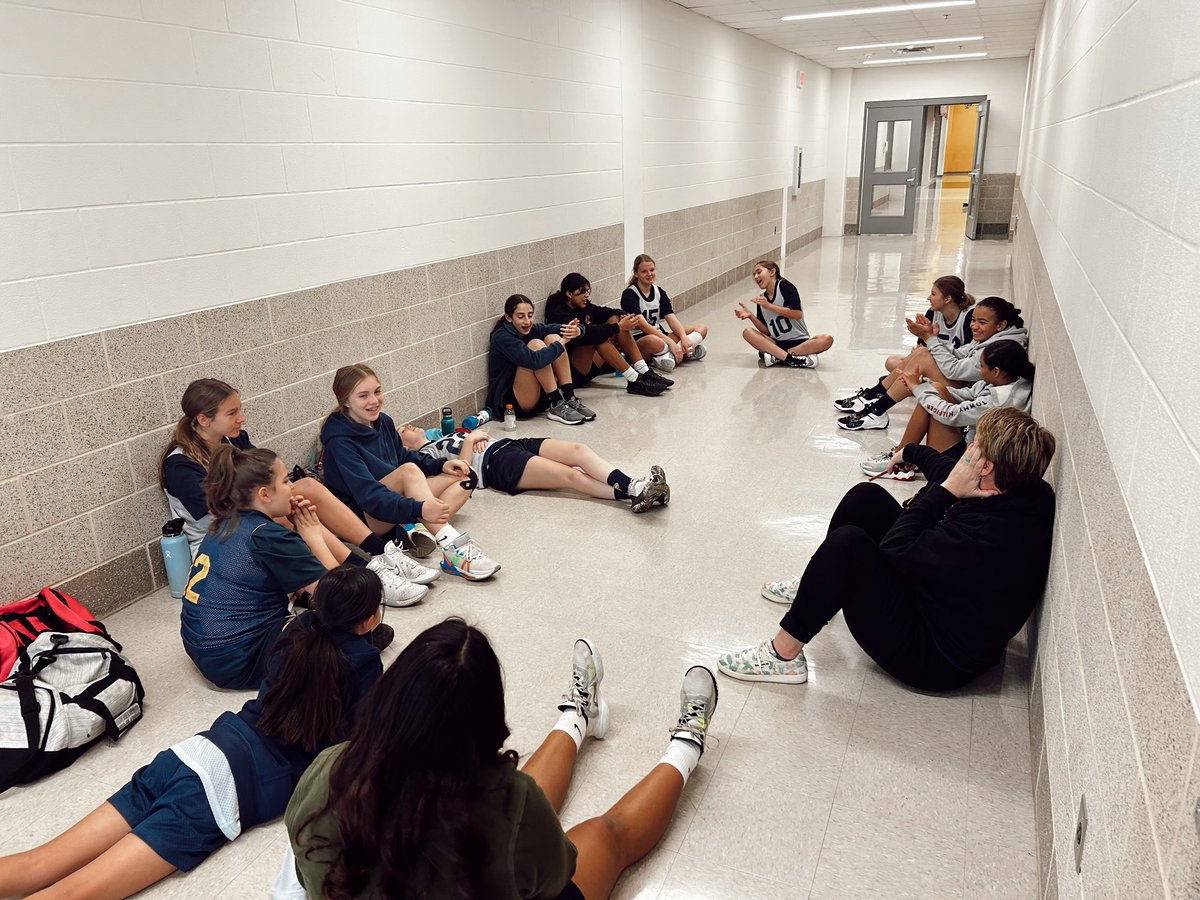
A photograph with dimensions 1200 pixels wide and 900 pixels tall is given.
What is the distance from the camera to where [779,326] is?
689cm

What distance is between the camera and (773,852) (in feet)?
6.98

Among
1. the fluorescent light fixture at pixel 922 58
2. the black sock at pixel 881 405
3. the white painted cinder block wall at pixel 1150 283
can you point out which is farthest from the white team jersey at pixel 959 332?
the fluorescent light fixture at pixel 922 58

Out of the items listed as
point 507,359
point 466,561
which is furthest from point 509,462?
point 507,359

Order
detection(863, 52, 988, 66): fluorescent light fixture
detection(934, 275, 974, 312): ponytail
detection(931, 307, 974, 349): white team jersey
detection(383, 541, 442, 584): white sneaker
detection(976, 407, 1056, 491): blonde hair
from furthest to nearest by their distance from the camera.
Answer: detection(863, 52, 988, 66): fluorescent light fixture
detection(934, 275, 974, 312): ponytail
detection(931, 307, 974, 349): white team jersey
detection(383, 541, 442, 584): white sneaker
detection(976, 407, 1056, 491): blonde hair

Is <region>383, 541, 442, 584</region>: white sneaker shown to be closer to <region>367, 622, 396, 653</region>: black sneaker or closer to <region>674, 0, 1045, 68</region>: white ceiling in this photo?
<region>367, 622, 396, 653</region>: black sneaker

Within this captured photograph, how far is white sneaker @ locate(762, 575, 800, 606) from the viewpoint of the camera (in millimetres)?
3289

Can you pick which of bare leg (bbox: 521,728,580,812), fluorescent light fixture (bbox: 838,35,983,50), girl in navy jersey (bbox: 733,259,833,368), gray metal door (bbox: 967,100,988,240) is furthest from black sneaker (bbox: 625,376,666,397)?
gray metal door (bbox: 967,100,988,240)

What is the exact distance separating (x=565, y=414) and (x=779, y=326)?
219cm

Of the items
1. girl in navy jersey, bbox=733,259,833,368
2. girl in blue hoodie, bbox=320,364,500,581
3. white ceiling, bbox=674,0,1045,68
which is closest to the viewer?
girl in blue hoodie, bbox=320,364,500,581

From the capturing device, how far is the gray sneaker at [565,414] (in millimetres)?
5680

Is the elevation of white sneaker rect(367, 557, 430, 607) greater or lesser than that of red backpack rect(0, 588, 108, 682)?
lesser

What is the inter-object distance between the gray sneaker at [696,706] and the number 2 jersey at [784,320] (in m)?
4.68

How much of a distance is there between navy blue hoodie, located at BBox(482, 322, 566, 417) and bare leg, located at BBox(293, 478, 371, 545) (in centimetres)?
214

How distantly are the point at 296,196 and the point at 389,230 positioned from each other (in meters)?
0.71
